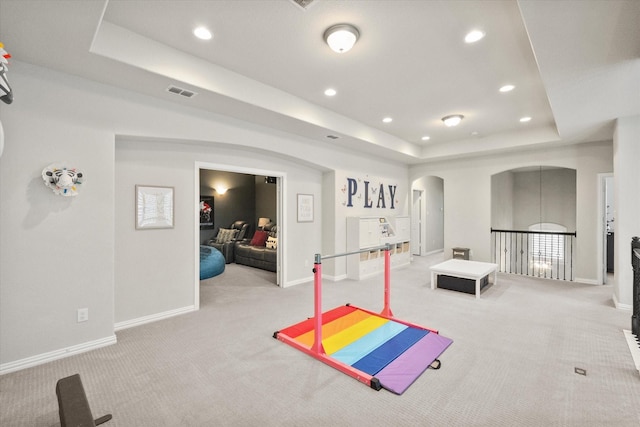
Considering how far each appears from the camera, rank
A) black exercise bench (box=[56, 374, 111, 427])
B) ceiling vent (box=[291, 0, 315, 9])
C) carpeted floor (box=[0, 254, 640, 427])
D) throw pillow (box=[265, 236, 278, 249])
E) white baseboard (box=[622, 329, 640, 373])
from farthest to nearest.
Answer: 1. throw pillow (box=[265, 236, 278, 249])
2. white baseboard (box=[622, 329, 640, 373])
3. ceiling vent (box=[291, 0, 315, 9])
4. carpeted floor (box=[0, 254, 640, 427])
5. black exercise bench (box=[56, 374, 111, 427])

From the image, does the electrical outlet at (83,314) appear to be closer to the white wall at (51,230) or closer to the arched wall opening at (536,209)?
the white wall at (51,230)

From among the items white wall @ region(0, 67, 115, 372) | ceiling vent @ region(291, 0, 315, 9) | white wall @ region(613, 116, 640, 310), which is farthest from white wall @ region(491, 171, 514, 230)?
white wall @ region(0, 67, 115, 372)

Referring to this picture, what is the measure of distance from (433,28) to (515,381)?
3.06 meters

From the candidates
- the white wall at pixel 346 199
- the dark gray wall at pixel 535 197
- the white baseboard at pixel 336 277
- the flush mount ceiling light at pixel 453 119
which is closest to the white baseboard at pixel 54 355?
the white baseboard at pixel 336 277

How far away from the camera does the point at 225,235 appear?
26.8ft

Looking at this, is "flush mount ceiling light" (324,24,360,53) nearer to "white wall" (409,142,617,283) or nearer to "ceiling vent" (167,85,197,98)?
"ceiling vent" (167,85,197,98)

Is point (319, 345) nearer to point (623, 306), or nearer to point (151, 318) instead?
point (151, 318)

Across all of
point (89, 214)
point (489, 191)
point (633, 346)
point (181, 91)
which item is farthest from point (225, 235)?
point (633, 346)

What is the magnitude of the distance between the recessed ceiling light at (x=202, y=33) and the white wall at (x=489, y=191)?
6.31 metres

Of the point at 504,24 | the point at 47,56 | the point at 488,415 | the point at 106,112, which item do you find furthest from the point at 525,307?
the point at 47,56

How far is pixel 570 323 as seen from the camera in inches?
143

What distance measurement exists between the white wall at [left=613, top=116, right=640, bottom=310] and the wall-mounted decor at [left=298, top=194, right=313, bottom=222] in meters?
4.71

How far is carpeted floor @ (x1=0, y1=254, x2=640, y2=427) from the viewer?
6.60 ft

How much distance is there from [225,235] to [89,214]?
17.2ft
